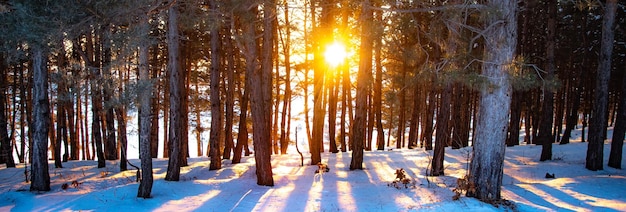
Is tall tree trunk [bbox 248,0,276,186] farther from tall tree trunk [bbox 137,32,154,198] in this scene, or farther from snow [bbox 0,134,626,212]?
tall tree trunk [bbox 137,32,154,198]

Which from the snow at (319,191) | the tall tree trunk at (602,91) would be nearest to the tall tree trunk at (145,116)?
the snow at (319,191)

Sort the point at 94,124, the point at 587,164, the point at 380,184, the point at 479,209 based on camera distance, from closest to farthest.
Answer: the point at 479,209
the point at 380,184
the point at 587,164
the point at 94,124

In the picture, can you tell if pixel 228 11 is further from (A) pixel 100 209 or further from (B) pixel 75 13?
(A) pixel 100 209

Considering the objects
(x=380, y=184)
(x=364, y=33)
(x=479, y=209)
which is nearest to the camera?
(x=479, y=209)

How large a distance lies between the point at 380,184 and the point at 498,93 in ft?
14.1

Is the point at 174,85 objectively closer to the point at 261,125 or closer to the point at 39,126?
the point at 261,125

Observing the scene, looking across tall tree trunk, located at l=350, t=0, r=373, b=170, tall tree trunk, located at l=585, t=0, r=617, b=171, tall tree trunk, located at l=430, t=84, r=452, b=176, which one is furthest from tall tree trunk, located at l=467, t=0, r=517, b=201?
tall tree trunk, located at l=585, t=0, r=617, b=171

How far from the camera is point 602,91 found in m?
12.7

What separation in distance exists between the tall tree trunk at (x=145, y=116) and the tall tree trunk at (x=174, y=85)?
1.91 metres

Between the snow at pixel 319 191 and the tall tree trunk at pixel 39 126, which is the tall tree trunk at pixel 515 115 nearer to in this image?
the snow at pixel 319 191

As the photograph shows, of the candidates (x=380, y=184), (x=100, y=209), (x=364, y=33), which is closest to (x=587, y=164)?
(x=380, y=184)

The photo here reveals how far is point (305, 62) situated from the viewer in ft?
69.9

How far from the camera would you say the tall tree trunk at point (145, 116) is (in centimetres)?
793

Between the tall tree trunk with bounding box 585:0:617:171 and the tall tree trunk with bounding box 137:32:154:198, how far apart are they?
13769mm
